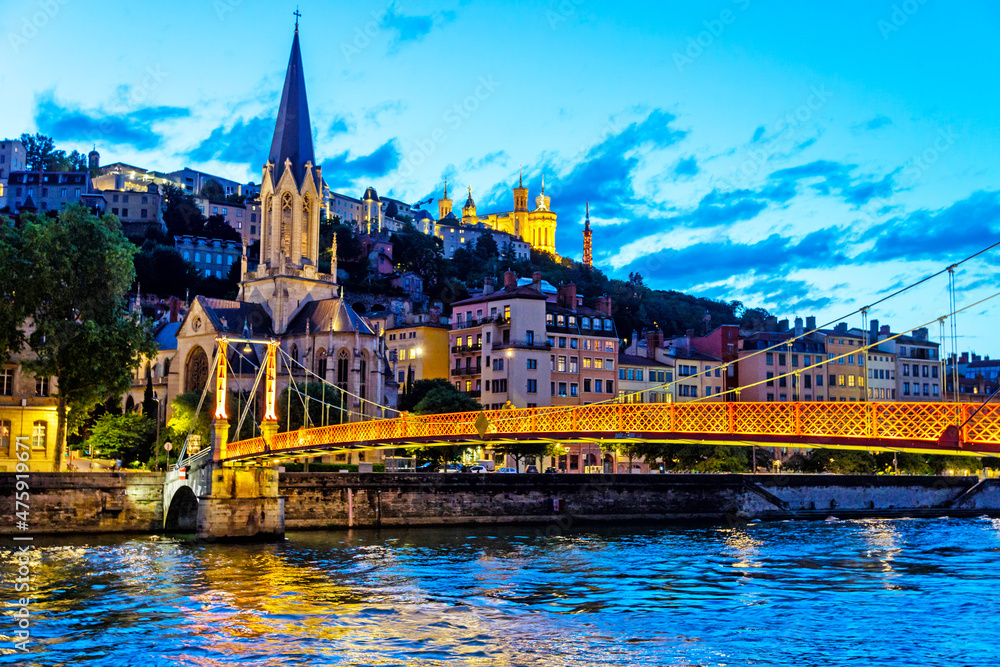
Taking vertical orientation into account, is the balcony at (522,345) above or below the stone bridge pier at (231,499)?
above

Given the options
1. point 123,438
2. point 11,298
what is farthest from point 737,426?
point 123,438

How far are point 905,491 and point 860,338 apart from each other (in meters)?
35.3

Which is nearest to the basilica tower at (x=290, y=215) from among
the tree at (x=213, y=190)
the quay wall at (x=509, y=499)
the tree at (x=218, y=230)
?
the quay wall at (x=509, y=499)

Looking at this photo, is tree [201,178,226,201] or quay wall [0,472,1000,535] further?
tree [201,178,226,201]

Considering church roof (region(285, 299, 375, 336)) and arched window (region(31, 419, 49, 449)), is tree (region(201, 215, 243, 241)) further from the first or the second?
arched window (region(31, 419, 49, 449))

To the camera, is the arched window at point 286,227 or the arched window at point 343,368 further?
the arched window at point 286,227

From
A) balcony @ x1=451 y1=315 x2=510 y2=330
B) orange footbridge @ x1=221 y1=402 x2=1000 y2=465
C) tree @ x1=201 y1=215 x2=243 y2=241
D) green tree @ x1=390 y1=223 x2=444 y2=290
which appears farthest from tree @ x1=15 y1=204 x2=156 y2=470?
tree @ x1=201 y1=215 x2=243 y2=241

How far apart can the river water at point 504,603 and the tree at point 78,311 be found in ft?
29.8

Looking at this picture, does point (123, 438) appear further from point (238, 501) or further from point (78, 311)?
point (238, 501)

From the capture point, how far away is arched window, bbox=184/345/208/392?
79.8 m

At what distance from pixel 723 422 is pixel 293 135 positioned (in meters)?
67.9

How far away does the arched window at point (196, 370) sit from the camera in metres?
79.8

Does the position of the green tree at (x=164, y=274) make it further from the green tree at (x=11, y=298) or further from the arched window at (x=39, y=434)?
the green tree at (x=11, y=298)

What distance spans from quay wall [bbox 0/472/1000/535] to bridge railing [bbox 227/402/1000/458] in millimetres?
13324
